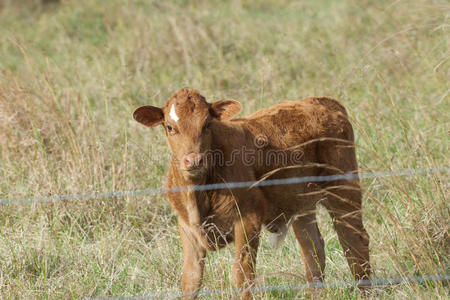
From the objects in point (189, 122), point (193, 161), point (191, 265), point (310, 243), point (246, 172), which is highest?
point (189, 122)

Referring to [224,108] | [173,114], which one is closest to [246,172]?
[224,108]

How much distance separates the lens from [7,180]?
579cm

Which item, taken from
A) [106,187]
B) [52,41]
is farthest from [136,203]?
[52,41]

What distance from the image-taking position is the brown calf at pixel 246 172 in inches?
163

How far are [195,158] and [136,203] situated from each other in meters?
1.77

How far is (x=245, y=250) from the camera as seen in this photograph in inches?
163

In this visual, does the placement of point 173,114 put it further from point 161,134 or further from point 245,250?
point 161,134

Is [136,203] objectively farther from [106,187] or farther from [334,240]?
[334,240]

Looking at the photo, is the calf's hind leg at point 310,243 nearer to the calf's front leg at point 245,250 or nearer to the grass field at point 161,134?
the grass field at point 161,134

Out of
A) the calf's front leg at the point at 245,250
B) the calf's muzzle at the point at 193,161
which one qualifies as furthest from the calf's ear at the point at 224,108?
the calf's front leg at the point at 245,250

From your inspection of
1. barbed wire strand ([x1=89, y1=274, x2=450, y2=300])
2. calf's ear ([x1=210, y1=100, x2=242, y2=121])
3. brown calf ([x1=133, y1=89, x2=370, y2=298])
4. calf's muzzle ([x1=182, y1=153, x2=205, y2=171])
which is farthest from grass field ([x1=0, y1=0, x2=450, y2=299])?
calf's ear ([x1=210, y1=100, x2=242, y2=121])

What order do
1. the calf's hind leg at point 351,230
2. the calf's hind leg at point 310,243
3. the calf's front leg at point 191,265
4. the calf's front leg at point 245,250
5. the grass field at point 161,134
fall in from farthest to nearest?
the calf's hind leg at point 310,243
the calf's hind leg at point 351,230
the grass field at point 161,134
the calf's front leg at point 191,265
the calf's front leg at point 245,250

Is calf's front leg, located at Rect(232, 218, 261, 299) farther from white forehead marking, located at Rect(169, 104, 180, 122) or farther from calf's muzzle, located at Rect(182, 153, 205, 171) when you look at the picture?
white forehead marking, located at Rect(169, 104, 180, 122)

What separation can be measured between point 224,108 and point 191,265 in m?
1.11
